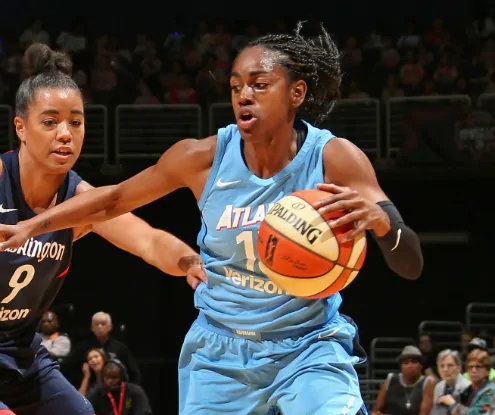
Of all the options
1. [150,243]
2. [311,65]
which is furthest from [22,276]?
[311,65]

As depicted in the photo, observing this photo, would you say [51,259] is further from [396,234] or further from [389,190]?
[389,190]

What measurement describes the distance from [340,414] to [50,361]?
1.40m

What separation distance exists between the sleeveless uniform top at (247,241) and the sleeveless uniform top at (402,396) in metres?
5.25

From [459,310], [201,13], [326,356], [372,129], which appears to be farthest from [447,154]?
[326,356]

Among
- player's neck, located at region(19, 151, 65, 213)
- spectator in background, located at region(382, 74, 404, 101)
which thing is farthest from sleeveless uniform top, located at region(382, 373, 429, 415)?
player's neck, located at region(19, 151, 65, 213)

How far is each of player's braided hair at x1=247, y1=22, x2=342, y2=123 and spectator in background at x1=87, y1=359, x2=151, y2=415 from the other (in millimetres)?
5193

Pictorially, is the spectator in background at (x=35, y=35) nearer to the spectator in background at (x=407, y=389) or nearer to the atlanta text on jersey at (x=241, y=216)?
the spectator in background at (x=407, y=389)

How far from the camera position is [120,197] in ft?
12.0

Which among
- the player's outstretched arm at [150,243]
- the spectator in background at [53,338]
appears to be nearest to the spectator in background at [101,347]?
the spectator in background at [53,338]

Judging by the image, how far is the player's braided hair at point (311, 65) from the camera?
3465mm

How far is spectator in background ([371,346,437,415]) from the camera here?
838 cm

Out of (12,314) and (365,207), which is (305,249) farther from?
(12,314)

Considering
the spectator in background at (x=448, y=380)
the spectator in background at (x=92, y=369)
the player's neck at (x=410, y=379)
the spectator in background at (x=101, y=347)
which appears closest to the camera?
the spectator in background at (x=448, y=380)

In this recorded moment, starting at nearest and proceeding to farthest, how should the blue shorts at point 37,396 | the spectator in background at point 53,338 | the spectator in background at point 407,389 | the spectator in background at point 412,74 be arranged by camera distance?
the blue shorts at point 37,396, the spectator in background at point 407,389, the spectator in background at point 53,338, the spectator in background at point 412,74
